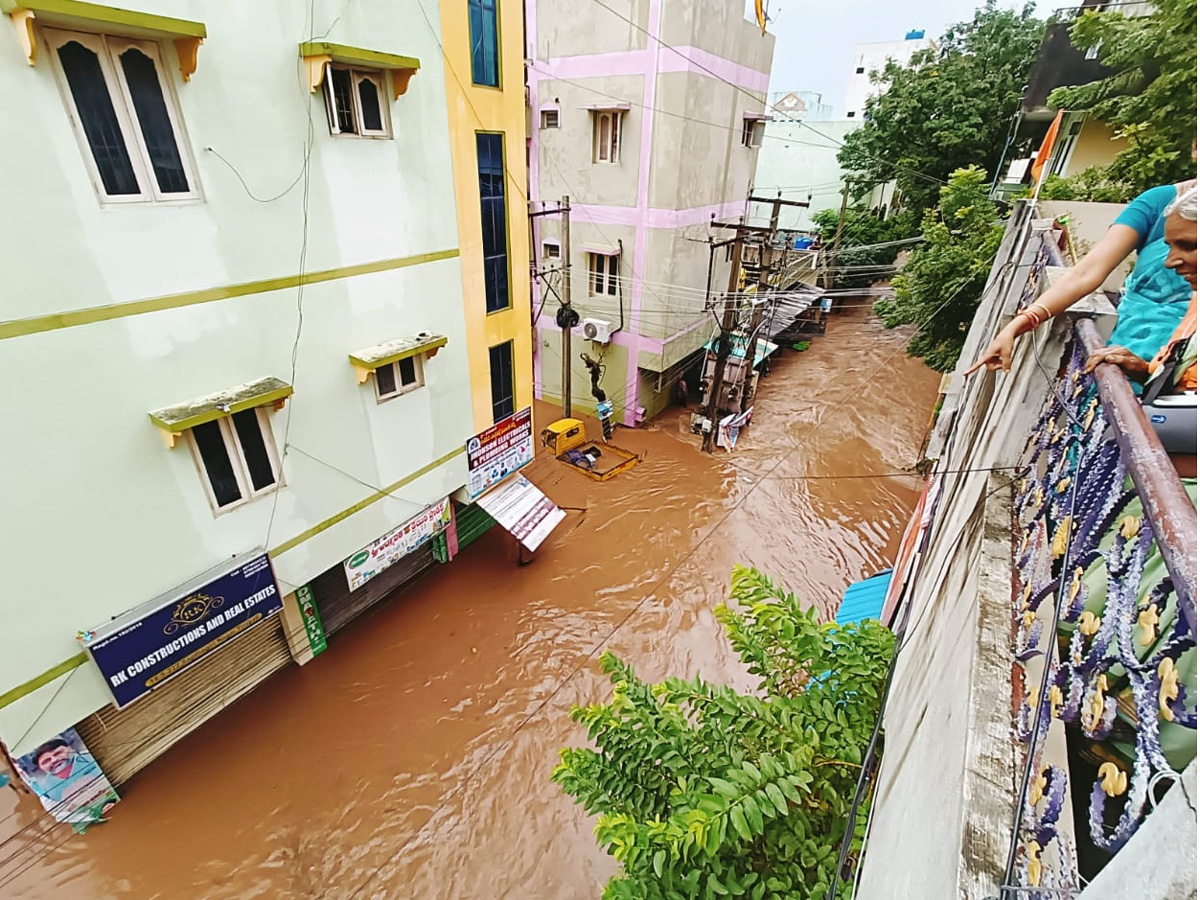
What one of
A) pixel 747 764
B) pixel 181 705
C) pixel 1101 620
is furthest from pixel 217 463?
pixel 1101 620

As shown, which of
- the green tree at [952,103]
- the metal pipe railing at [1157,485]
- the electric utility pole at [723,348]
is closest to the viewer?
the metal pipe railing at [1157,485]

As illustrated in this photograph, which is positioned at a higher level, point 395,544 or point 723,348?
point 723,348

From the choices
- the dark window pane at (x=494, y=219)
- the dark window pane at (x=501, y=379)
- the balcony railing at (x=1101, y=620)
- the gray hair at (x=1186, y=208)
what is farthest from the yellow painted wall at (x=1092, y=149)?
the balcony railing at (x=1101, y=620)

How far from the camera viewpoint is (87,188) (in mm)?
4582

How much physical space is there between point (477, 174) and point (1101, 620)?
8462 millimetres

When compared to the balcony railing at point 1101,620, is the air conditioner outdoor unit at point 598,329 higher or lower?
lower

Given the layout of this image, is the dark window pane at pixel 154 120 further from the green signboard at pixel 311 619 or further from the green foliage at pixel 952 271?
the green foliage at pixel 952 271

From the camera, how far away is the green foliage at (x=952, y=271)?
10.8 m

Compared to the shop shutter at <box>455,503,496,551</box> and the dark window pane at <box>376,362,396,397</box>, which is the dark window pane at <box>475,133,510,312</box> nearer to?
the dark window pane at <box>376,362,396,397</box>

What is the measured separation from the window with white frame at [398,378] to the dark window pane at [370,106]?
275 cm

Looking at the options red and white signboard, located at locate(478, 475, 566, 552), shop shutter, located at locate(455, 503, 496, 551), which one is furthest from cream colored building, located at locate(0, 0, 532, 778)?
shop shutter, located at locate(455, 503, 496, 551)

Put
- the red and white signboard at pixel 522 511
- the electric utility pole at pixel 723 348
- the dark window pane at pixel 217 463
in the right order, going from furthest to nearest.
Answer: the electric utility pole at pixel 723 348 → the red and white signboard at pixel 522 511 → the dark window pane at pixel 217 463

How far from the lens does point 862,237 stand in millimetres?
23891

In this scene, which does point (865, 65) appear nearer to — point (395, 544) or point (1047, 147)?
point (1047, 147)
